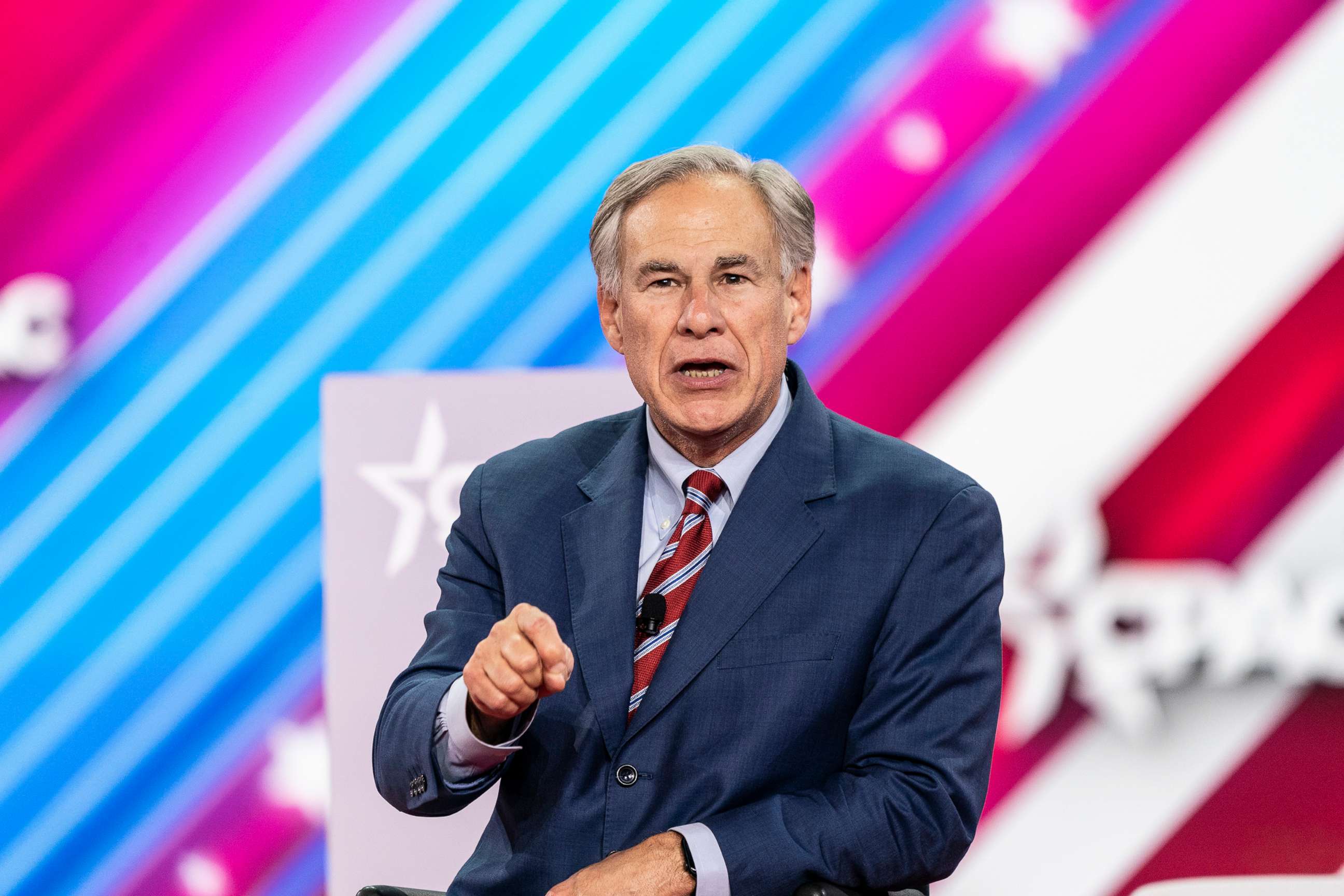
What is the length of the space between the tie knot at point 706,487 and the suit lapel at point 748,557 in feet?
0.21

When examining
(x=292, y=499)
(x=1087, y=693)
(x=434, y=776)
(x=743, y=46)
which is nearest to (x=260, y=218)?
(x=292, y=499)

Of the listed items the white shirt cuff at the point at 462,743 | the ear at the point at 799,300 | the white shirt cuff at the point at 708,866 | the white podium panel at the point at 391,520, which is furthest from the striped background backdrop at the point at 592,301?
the white shirt cuff at the point at 708,866

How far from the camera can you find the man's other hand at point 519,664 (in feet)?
5.21

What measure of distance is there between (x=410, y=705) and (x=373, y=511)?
1000mm

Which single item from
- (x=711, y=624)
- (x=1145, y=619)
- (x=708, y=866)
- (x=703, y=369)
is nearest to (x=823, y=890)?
(x=708, y=866)

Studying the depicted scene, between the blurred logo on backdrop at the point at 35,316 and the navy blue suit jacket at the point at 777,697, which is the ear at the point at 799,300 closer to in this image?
the navy blue suit jacket at the point at 777,697

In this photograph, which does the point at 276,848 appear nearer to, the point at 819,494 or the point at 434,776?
the point at 434,776

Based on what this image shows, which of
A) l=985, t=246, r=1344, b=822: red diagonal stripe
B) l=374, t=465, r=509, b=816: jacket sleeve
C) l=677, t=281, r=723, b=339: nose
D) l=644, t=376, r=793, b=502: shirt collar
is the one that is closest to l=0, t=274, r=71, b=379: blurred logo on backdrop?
l=374, t=465, r=509, b=816: jacket sleeve

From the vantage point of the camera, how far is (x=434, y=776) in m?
1.85

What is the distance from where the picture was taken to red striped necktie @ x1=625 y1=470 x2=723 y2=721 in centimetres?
192

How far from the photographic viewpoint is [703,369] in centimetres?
201

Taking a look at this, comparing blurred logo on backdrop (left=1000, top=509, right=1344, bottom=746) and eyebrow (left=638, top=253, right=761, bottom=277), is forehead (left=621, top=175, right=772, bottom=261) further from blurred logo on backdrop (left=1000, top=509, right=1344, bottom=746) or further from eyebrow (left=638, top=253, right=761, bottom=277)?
blurred logo on backdrop (left=1000, top=509, right=1344, bottom=746)

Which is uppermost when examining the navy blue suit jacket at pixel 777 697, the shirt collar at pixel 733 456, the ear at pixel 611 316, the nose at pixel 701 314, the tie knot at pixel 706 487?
the ear at pixel 611 316

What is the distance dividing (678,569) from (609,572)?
105 mm
